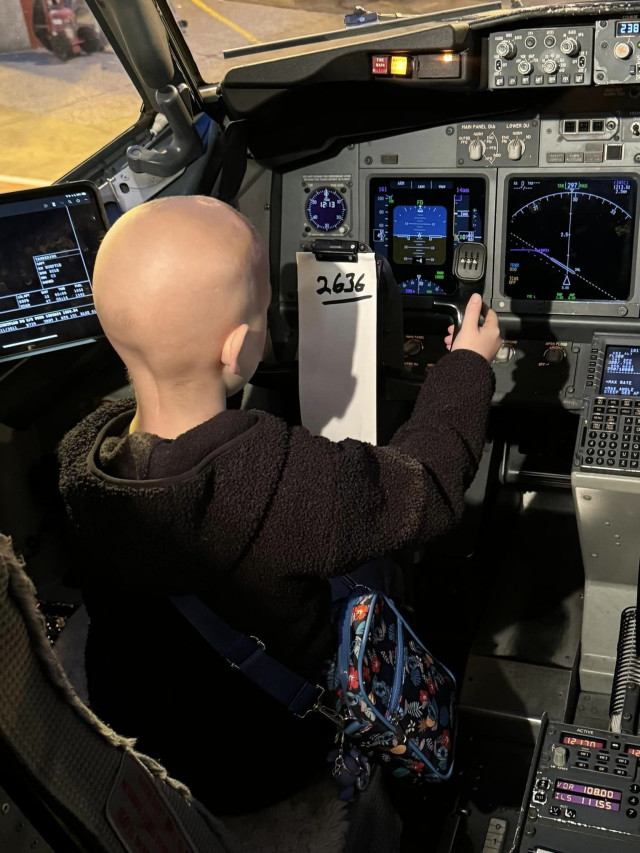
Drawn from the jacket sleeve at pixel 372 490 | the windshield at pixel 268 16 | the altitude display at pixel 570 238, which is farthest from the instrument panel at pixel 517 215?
the windshield at pixel 268 16

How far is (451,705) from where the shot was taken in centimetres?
146

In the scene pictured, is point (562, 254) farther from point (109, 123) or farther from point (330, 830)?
point (109, 123)

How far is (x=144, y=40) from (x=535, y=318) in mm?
1249

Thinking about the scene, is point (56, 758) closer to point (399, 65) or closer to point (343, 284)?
point (343, 284)

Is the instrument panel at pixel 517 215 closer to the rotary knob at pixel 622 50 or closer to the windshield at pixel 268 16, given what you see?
the rotary knob at pixel 622 50

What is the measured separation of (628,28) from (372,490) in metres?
1.36

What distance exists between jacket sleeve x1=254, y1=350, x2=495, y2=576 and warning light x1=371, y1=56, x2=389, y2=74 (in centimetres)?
107

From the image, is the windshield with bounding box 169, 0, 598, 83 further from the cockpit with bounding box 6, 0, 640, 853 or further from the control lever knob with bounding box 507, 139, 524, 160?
the control lever knob with bounding box 507, 139, 524, 160

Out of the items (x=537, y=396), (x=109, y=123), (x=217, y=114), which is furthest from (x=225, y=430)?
(x=109, y=123)

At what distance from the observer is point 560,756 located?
1581 millimetres

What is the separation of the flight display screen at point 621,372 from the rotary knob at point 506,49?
706mm

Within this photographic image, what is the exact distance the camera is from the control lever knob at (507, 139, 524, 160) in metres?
2.27

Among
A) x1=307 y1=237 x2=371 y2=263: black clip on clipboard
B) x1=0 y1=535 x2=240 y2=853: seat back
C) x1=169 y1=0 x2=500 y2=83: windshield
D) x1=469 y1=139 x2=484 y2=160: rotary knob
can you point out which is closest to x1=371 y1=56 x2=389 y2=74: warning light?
x1=469 y1=139 x2=484 y2=160: rotary knob

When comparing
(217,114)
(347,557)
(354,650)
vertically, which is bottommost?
(354,650)
